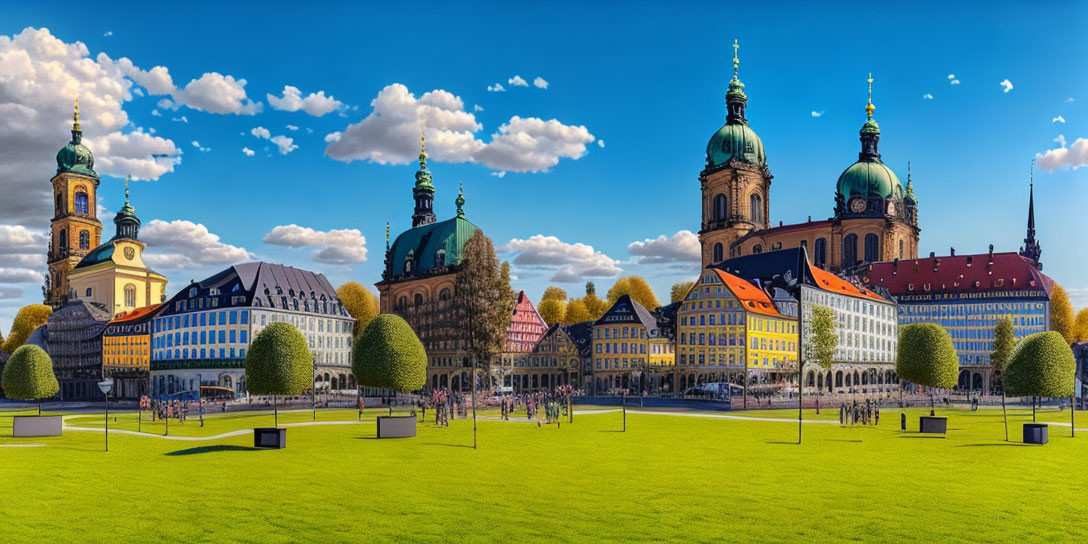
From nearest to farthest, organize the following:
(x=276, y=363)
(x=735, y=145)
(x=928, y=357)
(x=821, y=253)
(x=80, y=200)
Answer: (x=276, y=363), (x=928, y=357), (x=821, y=253), (x=735, y=145), (x=80, y=200)

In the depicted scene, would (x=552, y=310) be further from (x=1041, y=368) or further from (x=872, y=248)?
(x=1041, y=368)

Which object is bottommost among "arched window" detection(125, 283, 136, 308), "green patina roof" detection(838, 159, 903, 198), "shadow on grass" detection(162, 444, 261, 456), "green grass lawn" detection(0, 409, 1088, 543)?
"shadow on grass" detection(162, 444, 261, 456)

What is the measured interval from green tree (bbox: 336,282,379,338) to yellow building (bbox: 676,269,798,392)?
66.3 metres

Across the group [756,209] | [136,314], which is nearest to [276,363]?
[136,314]

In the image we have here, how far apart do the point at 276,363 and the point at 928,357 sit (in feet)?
119

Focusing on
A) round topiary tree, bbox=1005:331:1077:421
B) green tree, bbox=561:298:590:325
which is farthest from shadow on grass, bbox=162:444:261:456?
green tree, bbox=561:298:590:325

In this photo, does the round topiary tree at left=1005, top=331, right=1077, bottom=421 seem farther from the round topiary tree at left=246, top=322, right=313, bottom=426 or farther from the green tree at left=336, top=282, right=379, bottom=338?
the green tree at left=336, top=282, right=379, bottom=338

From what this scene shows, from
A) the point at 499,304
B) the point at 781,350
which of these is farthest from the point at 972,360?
the point at 499,304

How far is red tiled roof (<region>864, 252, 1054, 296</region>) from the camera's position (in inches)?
5369

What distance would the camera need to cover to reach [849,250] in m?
149

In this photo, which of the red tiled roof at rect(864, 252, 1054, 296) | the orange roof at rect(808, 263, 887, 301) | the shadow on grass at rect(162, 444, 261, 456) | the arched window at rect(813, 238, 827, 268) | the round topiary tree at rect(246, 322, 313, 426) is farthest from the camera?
the arched window at rect(813, 238, 827, 268)

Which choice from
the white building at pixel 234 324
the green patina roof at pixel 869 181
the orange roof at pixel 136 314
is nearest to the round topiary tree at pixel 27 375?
the white building at pixel 234 324

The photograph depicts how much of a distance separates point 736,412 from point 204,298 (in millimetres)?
73558

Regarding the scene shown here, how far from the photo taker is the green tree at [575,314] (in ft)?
518
